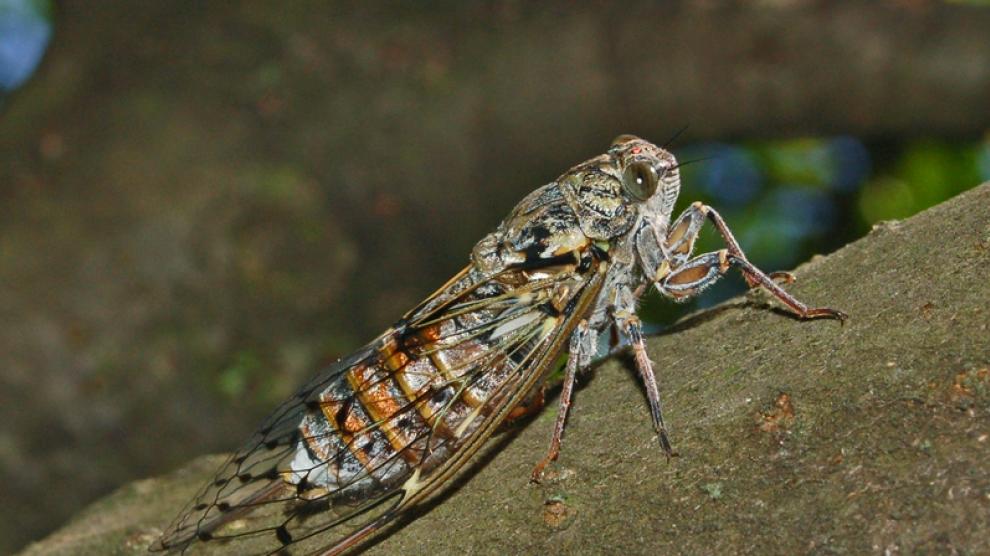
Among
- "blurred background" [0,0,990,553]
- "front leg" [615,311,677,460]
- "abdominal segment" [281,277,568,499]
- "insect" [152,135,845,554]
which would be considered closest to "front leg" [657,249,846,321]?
"insect" [152,135,845,554]

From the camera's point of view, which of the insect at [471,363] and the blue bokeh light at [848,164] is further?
the blue bokeh light at [848,164]

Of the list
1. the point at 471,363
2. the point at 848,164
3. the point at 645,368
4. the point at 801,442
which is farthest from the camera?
the point at 848,164

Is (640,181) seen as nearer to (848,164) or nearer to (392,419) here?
(392,419)

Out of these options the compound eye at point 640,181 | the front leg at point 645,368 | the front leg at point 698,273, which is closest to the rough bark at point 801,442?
the front leg at point 645,368

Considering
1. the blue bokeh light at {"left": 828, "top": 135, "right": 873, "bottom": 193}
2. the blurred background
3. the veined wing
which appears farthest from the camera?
the blue bokeh light at {"left": 828, "top": 135, "right": 873, "bottom": 193}

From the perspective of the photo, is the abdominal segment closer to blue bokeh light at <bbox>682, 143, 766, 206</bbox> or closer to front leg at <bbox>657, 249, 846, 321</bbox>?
front leg at <bbox>657, 249, 846, 321</bbox>

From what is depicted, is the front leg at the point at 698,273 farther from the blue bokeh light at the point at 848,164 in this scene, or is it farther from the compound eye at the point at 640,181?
the blue bokeh light at the point at 848,164

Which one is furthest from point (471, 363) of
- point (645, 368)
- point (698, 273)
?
point (698, 273)

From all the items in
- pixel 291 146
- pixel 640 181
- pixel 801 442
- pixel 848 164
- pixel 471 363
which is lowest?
pixel 848 164
